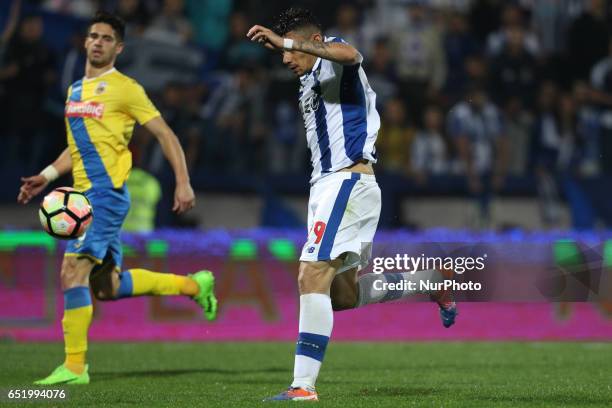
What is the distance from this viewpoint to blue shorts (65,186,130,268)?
9.04 meters

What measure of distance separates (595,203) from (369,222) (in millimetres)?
9144

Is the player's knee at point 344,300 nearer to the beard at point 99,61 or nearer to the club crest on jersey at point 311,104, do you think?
the club crest on jersey at point 311,104

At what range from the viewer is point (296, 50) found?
722cm

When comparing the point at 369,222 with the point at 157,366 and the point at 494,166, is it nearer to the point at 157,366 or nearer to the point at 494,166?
the point at 157,366

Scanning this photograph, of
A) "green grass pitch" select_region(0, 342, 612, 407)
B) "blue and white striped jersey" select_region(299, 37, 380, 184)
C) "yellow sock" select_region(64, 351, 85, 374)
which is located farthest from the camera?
"yellow sock" select_region(64, 351, 85, 374)

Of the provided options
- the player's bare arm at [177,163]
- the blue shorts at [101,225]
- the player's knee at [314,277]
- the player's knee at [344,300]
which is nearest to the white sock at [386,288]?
the player's knee at [344,300]

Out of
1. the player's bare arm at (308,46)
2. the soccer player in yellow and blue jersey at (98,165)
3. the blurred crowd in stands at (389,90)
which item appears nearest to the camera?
the player's bare arm at (308,46)

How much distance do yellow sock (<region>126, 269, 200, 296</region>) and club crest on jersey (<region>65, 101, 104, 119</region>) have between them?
1.31 m

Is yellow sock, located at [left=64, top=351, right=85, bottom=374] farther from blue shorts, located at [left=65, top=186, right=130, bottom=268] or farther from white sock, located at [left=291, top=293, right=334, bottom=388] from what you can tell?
white sock, located at [left=291, top=293, right=334, bottom=388]

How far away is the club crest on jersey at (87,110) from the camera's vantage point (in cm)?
927

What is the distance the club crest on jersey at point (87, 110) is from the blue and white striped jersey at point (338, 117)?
2040 millimetres

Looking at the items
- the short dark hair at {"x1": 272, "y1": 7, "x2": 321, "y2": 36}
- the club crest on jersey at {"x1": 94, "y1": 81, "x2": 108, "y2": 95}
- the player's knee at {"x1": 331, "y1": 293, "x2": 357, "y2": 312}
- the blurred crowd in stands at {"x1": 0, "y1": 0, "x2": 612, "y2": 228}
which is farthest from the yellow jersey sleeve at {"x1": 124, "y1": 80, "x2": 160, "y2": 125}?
the blurred crowd in stands at {"x1": 0, "y1": 0, "x2": 612, "y2": 228}

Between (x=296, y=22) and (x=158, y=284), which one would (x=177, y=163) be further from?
(x=296, y=22)

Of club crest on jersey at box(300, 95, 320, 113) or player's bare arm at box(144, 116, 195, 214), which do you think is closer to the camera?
club crest on jersey at box(300, 95, 320, 113)
